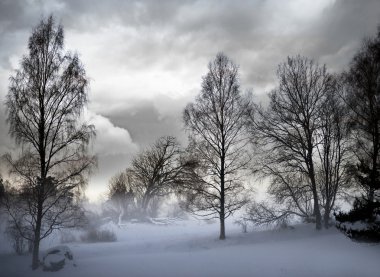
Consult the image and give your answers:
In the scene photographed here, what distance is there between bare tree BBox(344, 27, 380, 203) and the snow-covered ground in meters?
3.73

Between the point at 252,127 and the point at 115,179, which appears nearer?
the point at 252,127

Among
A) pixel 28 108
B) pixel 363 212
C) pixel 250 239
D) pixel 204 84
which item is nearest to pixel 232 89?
pixel 204 84

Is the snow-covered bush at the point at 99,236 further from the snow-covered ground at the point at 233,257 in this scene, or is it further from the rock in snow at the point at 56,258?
the rock in snow at the point at 56,258

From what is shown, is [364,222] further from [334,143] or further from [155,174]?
[155,174]

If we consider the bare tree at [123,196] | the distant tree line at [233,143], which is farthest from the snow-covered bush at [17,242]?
the bare tree at [123,196]

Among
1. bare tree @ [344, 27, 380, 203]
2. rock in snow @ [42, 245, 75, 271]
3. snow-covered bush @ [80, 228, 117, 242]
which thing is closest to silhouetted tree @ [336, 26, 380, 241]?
bare tree @ [344, 27, 380, 203]

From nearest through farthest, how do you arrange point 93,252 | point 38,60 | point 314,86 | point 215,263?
point 215,263
point 38,60
point 93,252
point 314,86

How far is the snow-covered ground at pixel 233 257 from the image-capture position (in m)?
11.5

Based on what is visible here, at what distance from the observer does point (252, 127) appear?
18484 mm

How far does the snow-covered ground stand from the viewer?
37.6 ft

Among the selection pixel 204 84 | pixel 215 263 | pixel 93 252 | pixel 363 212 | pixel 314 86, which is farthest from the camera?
pixel 204 84

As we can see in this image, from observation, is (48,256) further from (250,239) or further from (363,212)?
(363,212)

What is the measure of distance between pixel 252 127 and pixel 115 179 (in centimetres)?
2980

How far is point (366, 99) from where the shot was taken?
15.8 m
